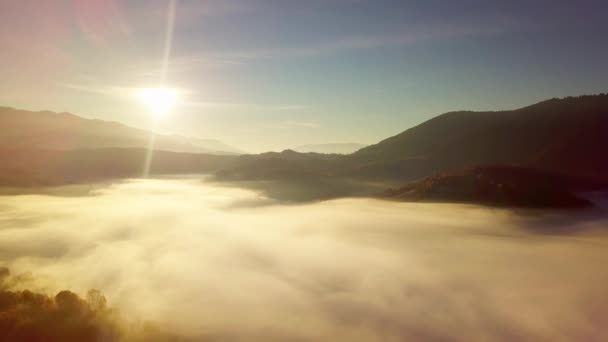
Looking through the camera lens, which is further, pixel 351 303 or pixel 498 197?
pixel 498 197

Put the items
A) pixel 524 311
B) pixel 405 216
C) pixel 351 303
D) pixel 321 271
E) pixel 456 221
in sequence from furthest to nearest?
pixel 405 216 → pixel 456 221 → pixel 321 271 → pixel 351 303 → pixel 524 311

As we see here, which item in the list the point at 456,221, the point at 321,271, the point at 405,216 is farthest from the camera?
the point at 405,216

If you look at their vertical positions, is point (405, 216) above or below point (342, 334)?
above

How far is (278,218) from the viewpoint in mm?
131500

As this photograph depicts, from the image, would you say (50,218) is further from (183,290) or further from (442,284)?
(442,284)

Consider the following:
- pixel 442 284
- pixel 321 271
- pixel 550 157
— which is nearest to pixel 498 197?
pixel 442 284

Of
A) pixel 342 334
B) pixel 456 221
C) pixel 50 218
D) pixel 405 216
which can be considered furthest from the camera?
pixel 50 218

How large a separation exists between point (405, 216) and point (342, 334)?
229 ft

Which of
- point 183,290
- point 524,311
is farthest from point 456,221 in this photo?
point 183,290

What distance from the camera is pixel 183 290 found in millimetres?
58969

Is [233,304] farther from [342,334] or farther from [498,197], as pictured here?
[498,197]

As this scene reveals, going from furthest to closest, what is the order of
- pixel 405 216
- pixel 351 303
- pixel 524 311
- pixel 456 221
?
pixel 405 216, pixel 456 221, pixel 351 303, pixel 524 311

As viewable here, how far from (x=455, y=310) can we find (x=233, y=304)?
99.0 feet

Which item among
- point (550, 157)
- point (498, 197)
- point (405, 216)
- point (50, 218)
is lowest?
point (50, 218)
